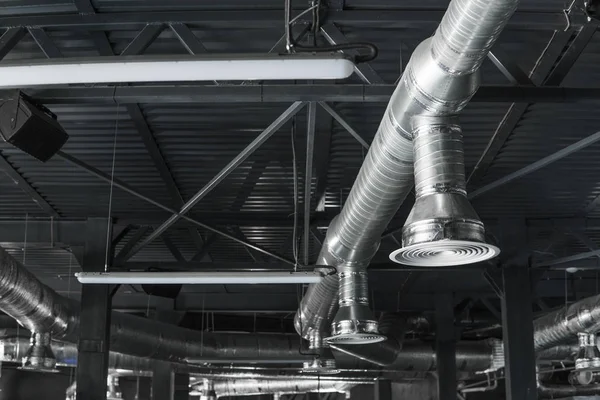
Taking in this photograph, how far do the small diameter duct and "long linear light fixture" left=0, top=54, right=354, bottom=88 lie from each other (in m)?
5.01

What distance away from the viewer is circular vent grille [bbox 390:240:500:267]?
15.7 feet

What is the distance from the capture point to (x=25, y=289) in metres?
9.77

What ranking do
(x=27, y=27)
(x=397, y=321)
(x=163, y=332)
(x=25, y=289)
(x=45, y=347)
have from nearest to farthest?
1. (x=27, y=27)
2. (x=25, y=289)
3. (x=45, y=347)
4. (x=163, y=332)
5. (x=397, y=321)

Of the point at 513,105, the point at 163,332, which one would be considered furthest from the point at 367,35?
the point at 163,332

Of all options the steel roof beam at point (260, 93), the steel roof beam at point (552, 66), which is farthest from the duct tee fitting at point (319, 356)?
the steel roof beam at point (260, 93)

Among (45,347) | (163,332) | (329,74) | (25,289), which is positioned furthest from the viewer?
(163,332)

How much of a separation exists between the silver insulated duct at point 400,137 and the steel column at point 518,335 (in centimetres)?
283

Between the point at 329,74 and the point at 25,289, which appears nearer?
the point at 329,74

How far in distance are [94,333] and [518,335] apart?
5.97 m

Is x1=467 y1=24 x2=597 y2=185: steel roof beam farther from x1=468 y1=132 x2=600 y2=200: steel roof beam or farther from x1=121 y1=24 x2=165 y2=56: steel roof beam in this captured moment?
x1=121 y1=24 x2=165 y2=56: steel roof beam

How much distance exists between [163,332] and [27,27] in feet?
31.1

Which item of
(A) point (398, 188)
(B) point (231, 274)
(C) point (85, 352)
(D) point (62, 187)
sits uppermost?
(D) point (62, 187)

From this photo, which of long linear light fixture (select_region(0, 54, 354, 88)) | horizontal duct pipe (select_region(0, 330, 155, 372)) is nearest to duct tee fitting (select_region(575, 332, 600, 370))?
horizontal duct pipe (select_region(0, 330, 155, 372))

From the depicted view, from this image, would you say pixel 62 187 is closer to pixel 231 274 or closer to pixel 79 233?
pixel 79 233
